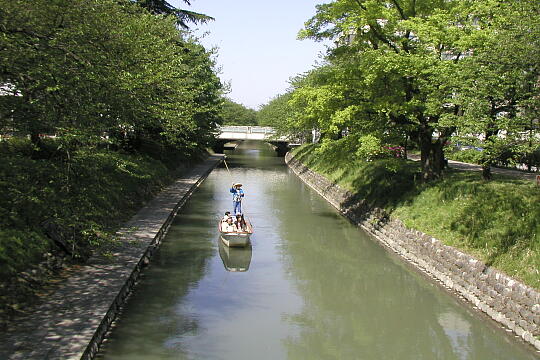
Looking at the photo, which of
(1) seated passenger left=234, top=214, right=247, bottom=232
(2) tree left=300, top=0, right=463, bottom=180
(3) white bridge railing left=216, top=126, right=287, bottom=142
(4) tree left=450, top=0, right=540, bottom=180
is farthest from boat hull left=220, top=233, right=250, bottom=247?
(3) white bridge railing left=216, top=126, right=287, bottom=142

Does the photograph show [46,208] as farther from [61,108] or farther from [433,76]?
[433,76]

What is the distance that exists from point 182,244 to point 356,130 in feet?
30.0

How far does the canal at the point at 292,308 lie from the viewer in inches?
444

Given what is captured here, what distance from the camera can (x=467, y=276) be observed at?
14562 millimetres

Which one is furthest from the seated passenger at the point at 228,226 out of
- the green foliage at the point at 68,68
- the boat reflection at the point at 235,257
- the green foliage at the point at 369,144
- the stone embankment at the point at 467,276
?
the stone embankment at the point at 467,276

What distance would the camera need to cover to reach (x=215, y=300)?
1409cm

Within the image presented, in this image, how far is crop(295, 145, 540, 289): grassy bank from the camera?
13.4m

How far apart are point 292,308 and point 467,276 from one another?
537 cm

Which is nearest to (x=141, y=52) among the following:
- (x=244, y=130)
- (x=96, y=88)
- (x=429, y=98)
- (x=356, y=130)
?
(x=96, y=88)

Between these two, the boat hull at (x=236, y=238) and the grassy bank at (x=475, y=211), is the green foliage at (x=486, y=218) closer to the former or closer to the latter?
the grassy bank at (x=475, y=211)

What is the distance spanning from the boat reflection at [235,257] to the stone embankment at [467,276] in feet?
20.0

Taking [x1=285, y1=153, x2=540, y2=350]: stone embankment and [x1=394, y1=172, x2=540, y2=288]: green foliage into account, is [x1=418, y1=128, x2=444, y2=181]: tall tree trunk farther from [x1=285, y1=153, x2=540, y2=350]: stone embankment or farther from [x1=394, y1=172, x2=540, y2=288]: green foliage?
[x1=285, y1=153, x2=540, y2=350]: stone embankment

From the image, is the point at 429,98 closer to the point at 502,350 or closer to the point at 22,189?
the point at 502,350

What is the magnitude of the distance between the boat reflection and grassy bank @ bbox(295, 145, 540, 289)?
656 centimetres
